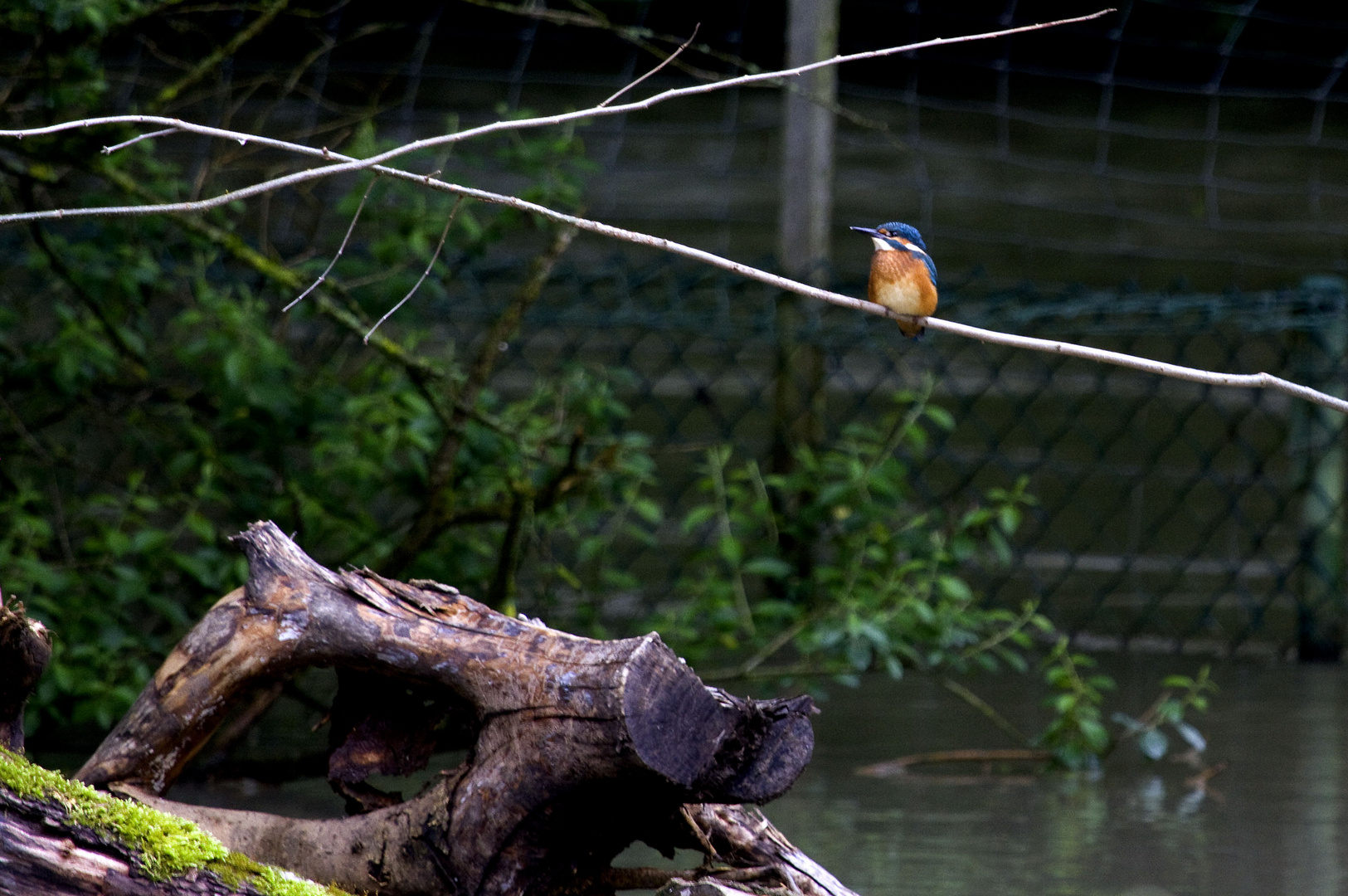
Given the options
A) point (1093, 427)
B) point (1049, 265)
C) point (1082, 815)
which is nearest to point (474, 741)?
point (1082, 815)

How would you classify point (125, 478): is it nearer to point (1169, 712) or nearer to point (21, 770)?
point (21, 770)

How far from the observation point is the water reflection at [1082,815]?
193 cm

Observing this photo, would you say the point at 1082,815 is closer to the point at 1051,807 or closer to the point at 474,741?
the point at 1051,807

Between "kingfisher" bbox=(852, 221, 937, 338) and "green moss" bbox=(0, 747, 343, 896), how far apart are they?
94cm

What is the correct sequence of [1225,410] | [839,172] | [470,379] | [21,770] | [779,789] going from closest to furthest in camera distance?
[21,770], [779,789], [470,379], [1225,410], [839,172]

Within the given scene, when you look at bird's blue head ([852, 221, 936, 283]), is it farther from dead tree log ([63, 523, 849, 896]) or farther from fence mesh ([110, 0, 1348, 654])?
fence mesh ([110, 0, 1348, 654])

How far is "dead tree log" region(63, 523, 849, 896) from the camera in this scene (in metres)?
1.32

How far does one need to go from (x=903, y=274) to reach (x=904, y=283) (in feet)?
0.04

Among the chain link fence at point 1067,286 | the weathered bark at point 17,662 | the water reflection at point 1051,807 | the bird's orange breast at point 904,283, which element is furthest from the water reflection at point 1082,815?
the weathered bark at point 17,662

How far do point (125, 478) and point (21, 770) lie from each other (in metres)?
1.62

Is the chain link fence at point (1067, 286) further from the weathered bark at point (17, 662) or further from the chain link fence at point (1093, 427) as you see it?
the weathered bark at point (17, 662)

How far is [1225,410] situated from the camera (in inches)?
235

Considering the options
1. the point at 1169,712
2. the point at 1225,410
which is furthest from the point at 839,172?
the point at 1169,712

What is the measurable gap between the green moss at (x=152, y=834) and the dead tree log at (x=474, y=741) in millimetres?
181
